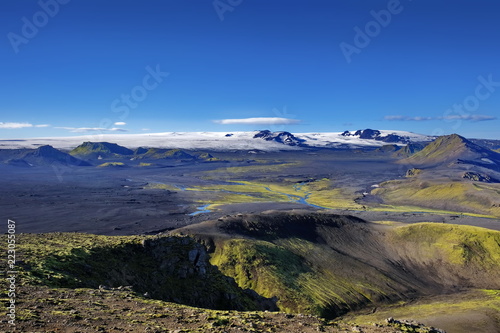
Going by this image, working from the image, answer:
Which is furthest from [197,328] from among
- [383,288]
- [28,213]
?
[28,213]

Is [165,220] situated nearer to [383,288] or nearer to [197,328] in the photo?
[383,288]

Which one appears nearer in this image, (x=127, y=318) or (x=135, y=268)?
(x=127, y=318)

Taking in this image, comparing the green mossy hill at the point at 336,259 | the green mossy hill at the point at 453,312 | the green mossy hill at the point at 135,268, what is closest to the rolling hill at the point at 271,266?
the green mossy hill at the point at 135,268

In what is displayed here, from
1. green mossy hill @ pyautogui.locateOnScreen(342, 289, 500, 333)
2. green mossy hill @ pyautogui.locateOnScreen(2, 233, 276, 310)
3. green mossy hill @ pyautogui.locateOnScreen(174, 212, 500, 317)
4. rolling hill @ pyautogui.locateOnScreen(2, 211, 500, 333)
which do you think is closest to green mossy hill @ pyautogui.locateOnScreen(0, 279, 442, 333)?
rolling hill @ pyautogui.locateOnScreen(2, 211, 500, 333)

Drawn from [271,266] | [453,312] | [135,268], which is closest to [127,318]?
[135,268]

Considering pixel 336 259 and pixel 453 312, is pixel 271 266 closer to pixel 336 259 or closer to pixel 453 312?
pixel 336 259

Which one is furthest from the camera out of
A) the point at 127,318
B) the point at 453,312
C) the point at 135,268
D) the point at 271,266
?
the point at 271,266
